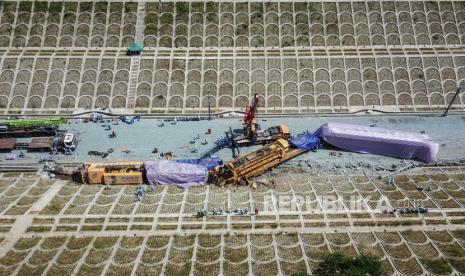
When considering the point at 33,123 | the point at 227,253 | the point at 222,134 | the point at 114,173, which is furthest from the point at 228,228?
the point at 33,123

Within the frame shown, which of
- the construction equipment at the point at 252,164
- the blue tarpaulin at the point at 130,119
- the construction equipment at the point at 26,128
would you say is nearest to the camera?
the construction equipment at the point at 252,164

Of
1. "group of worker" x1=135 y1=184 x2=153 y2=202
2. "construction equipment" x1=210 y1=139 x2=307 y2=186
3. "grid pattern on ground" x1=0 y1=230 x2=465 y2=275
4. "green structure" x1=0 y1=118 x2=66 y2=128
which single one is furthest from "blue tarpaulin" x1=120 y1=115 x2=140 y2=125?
"grid pattern on ground" x1=0 y1=230 x2=465 y2=275

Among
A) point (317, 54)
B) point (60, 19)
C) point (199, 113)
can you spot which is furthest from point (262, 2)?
point (60, 19)

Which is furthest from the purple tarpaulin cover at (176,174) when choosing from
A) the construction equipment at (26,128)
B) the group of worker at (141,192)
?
the construction equipment at (26,128)

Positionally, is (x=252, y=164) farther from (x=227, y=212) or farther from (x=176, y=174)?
(x=176, y=174)

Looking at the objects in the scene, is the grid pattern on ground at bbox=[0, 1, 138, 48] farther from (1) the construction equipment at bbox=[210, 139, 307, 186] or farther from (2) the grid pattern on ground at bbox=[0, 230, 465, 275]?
(2) the grid pattern on ground at bbox=[0, 230, 465, 275]

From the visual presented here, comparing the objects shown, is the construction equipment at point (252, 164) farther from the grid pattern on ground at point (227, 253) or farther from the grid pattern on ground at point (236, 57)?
the grid pattern on ground at point (236, 57)

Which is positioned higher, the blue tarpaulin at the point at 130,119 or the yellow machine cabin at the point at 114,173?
the blue tarpaulin at the point at 130,119
